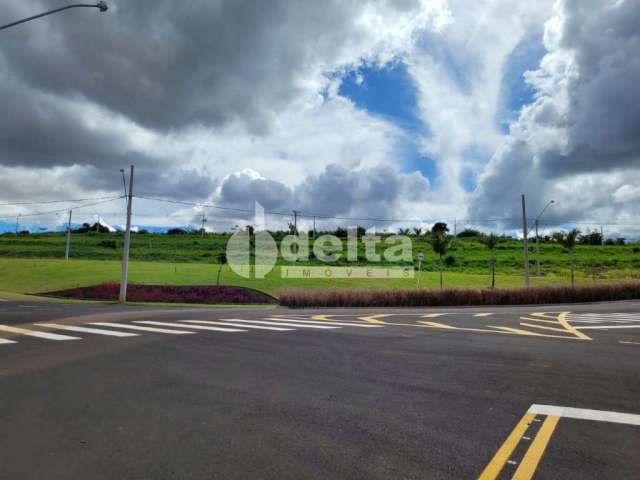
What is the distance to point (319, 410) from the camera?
4.99 m

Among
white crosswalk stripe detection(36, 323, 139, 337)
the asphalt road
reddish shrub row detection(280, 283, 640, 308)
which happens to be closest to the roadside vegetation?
reddish shrub row detection(280, 283, 640, 308)

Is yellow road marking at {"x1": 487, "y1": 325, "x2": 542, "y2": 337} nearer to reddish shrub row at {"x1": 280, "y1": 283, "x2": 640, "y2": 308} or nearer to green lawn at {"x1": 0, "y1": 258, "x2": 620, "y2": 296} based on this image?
reddish shrub row at {"x1": 280, "y1": 283, "x2": 640, "y2": 308}

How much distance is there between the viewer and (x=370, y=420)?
4.65 metres

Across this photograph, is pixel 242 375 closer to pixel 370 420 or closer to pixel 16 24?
pixel 370 420

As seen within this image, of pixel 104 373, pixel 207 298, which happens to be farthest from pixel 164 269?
pixel 104 373

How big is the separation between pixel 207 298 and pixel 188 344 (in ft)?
80.8

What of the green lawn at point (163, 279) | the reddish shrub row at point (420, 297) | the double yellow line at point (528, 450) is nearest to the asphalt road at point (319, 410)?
the double yellow line at point (528, 450)

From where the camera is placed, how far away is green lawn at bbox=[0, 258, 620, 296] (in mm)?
38438

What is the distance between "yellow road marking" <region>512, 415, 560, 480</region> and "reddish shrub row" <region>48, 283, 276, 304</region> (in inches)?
1139

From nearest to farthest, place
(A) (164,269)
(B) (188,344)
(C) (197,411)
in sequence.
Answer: (C) (197,411)
(B) (188,344)
(A) (164,269)

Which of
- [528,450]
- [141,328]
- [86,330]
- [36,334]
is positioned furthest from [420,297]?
[528,450]

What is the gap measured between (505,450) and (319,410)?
1974mm

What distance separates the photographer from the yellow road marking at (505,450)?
344 centimetres

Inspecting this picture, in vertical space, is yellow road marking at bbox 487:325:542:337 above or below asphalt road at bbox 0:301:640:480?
above
